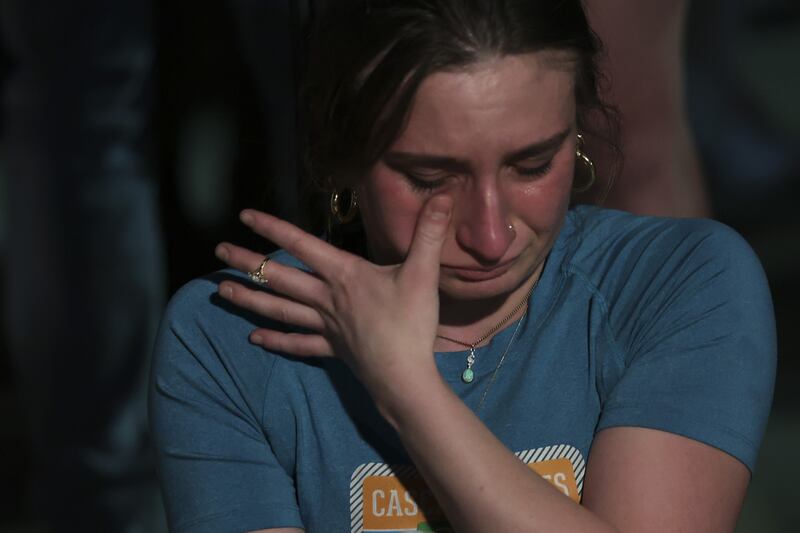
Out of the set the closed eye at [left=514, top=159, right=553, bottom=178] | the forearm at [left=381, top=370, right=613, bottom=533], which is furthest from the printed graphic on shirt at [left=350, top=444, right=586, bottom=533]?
the closed eye at [left=514, top=159, right=553, bottom=178]

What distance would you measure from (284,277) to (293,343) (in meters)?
0.10

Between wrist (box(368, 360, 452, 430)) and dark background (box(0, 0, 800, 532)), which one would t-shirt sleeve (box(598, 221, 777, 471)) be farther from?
dark background (box(0, 0, 800, 532))

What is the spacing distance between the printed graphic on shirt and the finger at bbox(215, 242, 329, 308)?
26 centimetres

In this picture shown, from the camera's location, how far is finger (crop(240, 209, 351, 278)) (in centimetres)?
190

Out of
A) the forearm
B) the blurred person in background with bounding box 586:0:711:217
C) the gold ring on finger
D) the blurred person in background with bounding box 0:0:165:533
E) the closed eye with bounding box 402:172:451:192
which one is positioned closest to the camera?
the forearm

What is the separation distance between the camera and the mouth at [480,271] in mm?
1866

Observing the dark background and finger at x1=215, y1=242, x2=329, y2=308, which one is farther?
the dark background

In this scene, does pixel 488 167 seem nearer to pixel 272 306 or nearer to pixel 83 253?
pixel 272 306

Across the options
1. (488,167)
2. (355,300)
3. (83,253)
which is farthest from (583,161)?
(83,253)

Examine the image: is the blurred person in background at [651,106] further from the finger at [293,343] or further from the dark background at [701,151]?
the finger at [293,343]

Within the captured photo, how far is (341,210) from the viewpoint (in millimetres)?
2076

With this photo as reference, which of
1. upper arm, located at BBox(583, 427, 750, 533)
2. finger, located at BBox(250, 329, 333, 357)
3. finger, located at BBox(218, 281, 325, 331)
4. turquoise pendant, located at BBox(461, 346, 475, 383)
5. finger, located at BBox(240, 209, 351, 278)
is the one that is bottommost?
upper arm, located at BBox(583, 427, 750, 533)

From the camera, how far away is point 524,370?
6.43 ft

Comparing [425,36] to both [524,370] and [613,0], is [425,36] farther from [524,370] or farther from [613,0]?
[613,0]
